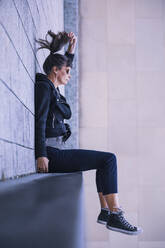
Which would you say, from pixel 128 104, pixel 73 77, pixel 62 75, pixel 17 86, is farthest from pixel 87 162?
pixel 128 104

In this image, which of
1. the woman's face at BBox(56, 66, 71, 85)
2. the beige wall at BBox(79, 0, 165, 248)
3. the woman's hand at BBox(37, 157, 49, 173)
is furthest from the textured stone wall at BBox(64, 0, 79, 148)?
the woman's hand at BBox(37, 157, 49, 173)

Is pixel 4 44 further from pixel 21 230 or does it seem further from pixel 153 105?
pixel 153 105

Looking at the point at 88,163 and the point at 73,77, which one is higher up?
the point at 73,77

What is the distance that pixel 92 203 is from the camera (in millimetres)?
4266

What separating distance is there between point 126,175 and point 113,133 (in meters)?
0.53

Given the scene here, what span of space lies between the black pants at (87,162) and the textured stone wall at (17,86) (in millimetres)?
183

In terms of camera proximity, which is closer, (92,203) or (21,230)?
(21,230)

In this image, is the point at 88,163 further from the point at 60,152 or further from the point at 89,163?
the point at 60,152

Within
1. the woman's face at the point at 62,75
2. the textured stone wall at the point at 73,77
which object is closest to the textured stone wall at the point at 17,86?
the woman's face at the point at 62,75

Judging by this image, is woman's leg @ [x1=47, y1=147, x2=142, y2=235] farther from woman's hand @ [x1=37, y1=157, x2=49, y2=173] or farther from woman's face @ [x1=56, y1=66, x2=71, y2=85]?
woman's face @ [x1=56, y1=66, x2=71, y2=85]

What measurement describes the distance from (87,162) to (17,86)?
843 millimetres

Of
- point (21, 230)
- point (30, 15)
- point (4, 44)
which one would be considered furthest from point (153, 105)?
point (21, 230)

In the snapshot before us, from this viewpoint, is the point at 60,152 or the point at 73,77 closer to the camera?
the point at 60,152

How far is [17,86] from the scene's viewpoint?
4.62 ft
